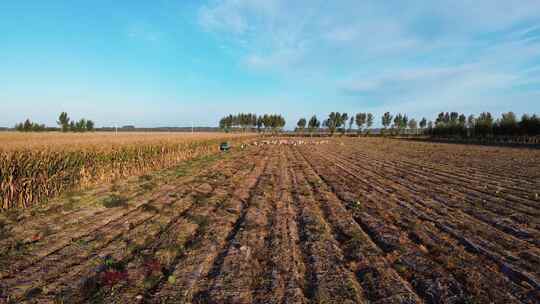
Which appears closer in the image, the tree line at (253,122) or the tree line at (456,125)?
the tree line at (456,125)

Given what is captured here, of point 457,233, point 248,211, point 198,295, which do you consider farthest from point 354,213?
point 198,295

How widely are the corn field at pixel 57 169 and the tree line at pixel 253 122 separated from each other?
110450 millimetres

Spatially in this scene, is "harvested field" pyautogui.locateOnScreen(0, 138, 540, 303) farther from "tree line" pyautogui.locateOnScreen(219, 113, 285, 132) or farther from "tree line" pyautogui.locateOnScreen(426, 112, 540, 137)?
"tree line" pyautogui.locateOnScreen(219, 113, 285, 132)

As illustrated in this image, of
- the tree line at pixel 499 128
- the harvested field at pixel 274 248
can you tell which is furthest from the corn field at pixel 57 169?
the tree line at pixel 499 128

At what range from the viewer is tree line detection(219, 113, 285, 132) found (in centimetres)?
12638

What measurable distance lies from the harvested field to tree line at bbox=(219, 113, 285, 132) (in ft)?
383

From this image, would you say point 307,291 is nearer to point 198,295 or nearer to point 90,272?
point 198,295

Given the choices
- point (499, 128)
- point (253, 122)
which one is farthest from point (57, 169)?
point (253, 122)

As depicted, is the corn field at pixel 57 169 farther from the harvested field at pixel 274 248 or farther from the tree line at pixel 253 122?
the tree line at pixel 253 122

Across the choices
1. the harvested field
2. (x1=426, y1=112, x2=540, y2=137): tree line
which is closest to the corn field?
the harvested field

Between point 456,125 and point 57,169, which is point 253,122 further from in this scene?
point 57,169

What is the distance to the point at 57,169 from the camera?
32.6ft

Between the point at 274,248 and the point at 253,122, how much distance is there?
A: 435ft

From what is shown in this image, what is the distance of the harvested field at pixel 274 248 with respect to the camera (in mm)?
4078
